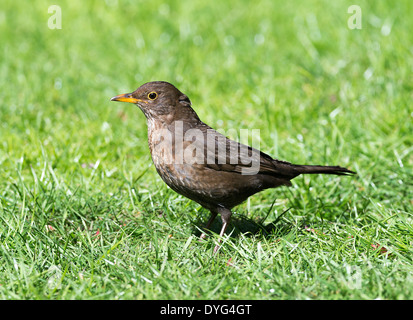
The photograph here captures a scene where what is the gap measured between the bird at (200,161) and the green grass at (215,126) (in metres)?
0.30

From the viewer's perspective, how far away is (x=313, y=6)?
9.06 m

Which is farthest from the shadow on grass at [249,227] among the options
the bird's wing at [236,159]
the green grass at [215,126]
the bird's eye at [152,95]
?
the bird's eye at [152,95]

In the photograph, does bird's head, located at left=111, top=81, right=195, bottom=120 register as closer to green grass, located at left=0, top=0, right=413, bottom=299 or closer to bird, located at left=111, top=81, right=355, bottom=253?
bird, located at left=111, top=81, right=355, bottom=253

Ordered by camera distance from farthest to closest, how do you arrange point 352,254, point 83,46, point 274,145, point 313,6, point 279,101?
point 313,6 → point 83,46 → point 279,101 → point 274,145 → point 352,254

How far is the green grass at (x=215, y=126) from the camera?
369 centimetres

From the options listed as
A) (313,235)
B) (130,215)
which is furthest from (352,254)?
(130,215)

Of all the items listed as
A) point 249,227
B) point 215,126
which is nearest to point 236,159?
point 249,227

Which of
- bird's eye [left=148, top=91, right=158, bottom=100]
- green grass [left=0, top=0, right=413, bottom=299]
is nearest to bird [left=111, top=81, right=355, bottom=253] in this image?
bird's eye [left=148, top=91, right=158, bottom=100]

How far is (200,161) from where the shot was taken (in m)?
4.23

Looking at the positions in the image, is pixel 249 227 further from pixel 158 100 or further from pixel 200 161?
pixel 158 100

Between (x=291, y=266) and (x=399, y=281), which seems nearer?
(x=399, y=281)

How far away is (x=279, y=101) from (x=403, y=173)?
197cm

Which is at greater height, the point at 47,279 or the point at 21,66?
the point at 21,66
